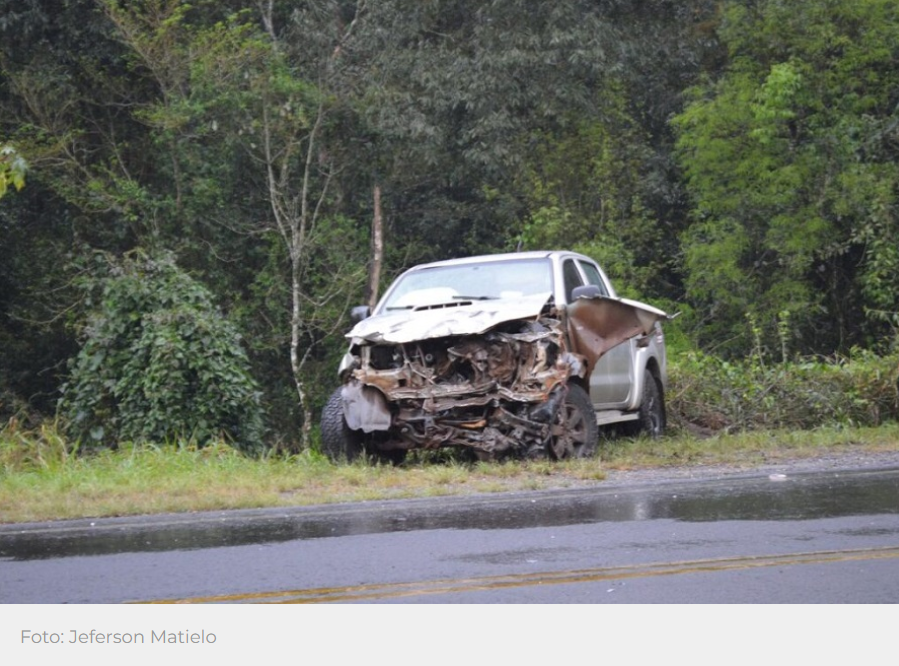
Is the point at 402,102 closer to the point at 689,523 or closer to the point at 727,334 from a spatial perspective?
the point at 727,334

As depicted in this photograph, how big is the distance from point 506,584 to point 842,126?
22.5m

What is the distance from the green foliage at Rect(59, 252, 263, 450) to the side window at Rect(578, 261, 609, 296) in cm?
510

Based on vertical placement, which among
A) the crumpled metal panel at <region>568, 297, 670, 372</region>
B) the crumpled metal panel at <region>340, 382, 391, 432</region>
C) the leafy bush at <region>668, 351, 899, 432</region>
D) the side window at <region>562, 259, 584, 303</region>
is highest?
the side window at <region>562, 259, 584, 303</region>

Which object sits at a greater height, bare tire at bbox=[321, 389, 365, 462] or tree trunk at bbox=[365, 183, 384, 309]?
tree trunk at bbox=[365, 183, 384, 309]

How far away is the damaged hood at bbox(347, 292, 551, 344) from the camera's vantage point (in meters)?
11.3

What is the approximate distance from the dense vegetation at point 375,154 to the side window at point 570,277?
12038mm

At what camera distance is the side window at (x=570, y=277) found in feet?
41.5

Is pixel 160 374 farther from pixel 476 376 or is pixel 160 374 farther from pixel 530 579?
pixel 530 579

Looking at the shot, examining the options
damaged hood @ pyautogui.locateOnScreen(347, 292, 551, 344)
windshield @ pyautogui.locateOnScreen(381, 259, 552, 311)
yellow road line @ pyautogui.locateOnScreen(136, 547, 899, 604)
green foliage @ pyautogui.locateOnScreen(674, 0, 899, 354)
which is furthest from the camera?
green foliage @ pyautogui.locateOnScreen(674, 0, 899, 354)

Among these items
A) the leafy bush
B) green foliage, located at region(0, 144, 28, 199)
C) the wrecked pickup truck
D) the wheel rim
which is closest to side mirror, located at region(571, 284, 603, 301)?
the wrecked pickup truck

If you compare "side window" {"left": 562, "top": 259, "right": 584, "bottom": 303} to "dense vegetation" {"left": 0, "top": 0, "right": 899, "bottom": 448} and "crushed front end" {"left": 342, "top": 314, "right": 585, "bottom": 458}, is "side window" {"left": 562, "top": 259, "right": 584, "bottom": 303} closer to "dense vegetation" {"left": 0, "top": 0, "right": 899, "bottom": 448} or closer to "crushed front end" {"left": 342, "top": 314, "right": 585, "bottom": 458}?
"crushed front end" {"left": 342, "top": 314, "right": 585, "bottom": 458}

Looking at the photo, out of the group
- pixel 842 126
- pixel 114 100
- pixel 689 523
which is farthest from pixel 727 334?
pixel 689 523

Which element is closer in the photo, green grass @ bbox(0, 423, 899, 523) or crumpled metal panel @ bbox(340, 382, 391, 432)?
green grass @ bbox(0, 423, 899, 523)

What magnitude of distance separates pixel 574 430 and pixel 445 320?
1.48m
